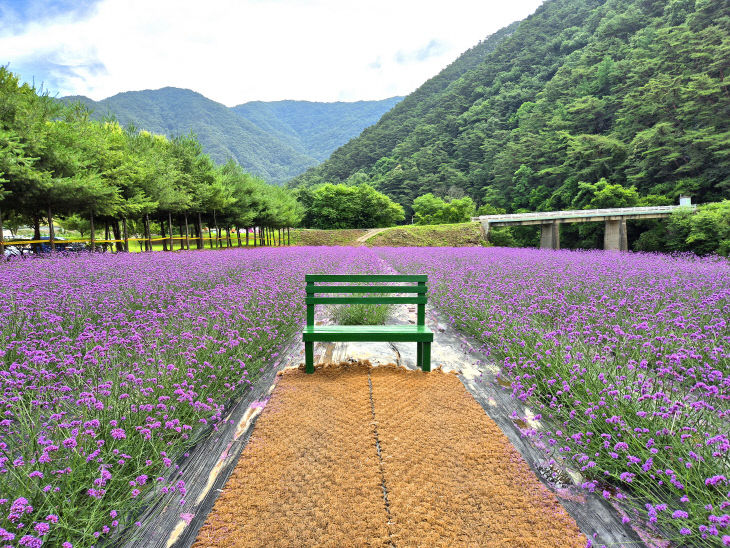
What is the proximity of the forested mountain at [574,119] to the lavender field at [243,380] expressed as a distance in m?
34.2

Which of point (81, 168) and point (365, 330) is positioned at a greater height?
point (81, 168)

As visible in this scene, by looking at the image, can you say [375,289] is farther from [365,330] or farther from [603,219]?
[603,219]

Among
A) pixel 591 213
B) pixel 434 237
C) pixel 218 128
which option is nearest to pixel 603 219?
pixel 591 213

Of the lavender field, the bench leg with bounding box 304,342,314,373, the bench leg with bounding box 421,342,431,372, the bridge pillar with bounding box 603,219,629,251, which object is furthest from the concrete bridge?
the bench leg with bounding box 304,342,314,373

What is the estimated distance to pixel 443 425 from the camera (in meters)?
2.81

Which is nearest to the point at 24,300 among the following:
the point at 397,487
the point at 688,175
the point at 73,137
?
the point at 397,487

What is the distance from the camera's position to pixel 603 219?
3212cm

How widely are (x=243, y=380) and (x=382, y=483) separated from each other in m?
1.94

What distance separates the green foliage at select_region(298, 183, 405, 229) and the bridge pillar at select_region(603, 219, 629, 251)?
34.8 metres

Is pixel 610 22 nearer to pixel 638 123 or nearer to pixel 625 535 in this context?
pixel 638 123

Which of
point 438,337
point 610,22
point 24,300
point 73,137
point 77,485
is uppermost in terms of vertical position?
point 610,22

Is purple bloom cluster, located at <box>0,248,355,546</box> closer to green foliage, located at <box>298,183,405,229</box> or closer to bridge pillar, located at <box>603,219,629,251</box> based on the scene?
bridge pillar, located at <box>603,219,629,251</box>

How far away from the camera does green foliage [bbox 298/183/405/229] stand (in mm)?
58625

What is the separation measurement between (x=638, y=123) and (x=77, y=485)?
49.1 m
